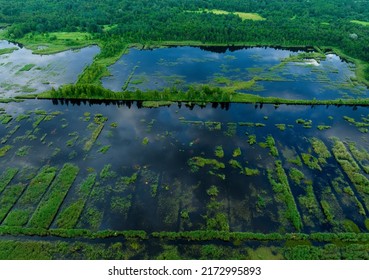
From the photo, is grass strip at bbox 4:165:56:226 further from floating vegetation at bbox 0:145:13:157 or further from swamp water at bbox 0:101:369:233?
floating vegetation at bbox 0:145:13:157

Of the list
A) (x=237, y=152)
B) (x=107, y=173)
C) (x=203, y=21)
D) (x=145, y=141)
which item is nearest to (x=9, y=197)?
(x=107, y=173)

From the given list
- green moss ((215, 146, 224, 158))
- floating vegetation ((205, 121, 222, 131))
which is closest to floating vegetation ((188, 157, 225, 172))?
green moss ((215, 146, 224, 158))

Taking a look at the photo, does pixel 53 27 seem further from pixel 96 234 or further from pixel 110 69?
pixel 96 234

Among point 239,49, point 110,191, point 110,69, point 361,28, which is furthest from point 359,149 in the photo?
point 361,28

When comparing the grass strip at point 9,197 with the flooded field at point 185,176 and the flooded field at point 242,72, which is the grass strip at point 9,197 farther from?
the flooded field at point 242,72

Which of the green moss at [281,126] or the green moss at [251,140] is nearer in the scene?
the green moss at [251,140]

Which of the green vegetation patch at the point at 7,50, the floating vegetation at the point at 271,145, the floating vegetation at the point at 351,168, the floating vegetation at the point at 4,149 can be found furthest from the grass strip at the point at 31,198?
the green vegetation patch at the point at 7,50

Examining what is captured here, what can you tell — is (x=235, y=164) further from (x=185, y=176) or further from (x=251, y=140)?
(x=185, y=176)
